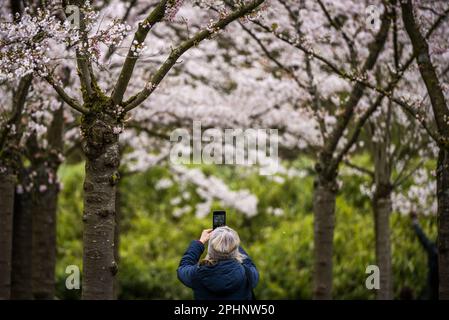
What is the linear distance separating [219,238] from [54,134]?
438cm

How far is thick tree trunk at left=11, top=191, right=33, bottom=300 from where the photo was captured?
766 cm

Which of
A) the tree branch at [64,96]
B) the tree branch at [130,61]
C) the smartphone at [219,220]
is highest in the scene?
the tree branch at [130,61]

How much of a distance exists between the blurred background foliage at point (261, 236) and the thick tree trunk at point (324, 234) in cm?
328

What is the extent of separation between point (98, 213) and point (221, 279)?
1.23m

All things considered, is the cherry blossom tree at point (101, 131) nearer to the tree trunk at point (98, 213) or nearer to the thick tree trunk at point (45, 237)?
the tree trunk at point (98, 213)

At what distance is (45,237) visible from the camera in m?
7.69

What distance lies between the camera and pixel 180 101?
910cm

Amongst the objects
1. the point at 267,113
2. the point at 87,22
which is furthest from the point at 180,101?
the point at 87,22

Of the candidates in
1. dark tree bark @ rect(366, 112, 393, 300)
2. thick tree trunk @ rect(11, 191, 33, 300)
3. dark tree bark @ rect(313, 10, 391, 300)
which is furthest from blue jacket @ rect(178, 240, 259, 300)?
thick tree trunk @ rect(11, 191, 33, 300)

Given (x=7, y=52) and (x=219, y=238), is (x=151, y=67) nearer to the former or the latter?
(x=7, y=52)

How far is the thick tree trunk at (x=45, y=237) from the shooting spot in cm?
761

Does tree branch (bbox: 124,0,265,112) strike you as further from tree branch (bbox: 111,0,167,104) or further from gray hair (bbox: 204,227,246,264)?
gray hair (bbox: 204,227,246,264)

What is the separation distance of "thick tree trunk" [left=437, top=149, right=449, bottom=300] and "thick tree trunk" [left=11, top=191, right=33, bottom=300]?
494cm

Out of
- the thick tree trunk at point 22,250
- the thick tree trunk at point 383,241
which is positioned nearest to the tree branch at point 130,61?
the thick tree trunk at point 22,250
